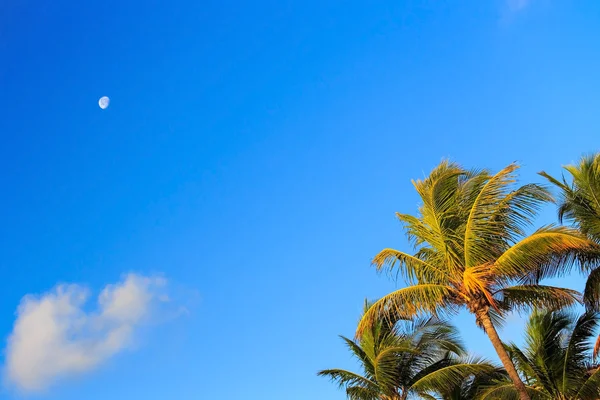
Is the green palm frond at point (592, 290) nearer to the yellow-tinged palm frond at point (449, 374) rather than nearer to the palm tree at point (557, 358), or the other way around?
the palm tree at point (557, 358)

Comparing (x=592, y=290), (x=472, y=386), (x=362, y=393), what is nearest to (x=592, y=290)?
(x=592, y=290)

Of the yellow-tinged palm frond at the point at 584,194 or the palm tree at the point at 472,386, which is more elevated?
the yellow-tinged palm frond at the point at 584,194

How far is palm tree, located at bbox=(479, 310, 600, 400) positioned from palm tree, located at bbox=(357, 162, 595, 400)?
405 cm

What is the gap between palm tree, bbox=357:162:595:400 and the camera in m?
16.0

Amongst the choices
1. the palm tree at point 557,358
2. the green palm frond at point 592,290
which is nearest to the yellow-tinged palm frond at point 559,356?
the palm tree at point 557,358

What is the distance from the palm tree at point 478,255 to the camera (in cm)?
1598

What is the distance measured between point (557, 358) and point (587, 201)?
658 cm

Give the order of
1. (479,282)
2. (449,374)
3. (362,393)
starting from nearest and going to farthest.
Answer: (479,282) → (449,374) → (362,393)

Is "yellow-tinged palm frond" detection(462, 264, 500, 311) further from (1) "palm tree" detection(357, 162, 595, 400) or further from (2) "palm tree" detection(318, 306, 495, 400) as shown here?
(2) "palm tree" detection(318, 306, 495, 400)

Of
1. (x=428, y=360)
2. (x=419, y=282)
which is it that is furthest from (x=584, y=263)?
(x=428, y=360)

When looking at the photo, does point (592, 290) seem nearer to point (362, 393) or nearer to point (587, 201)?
point (587, 201)

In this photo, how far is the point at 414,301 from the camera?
16.9 m

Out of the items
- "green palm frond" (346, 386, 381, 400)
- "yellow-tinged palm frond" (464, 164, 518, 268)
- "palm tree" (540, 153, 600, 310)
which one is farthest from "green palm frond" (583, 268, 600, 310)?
"green palm frond" (346, 386, 381, 400)

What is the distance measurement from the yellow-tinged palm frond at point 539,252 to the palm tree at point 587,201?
0.77 m
